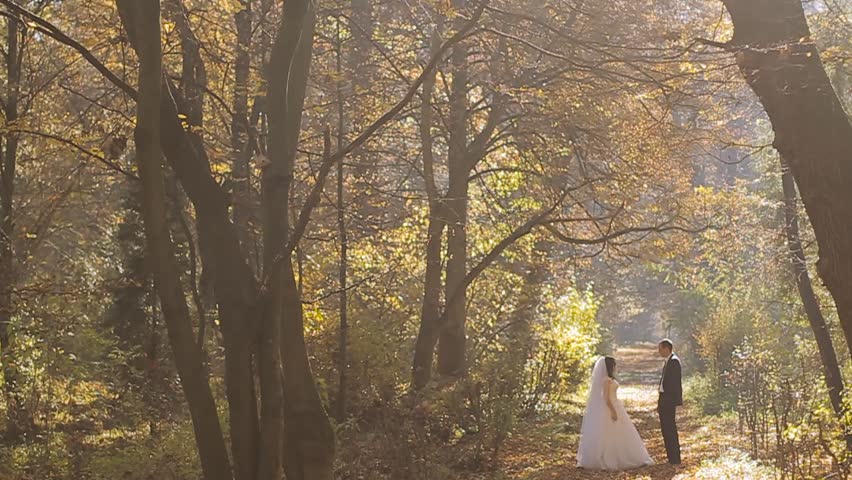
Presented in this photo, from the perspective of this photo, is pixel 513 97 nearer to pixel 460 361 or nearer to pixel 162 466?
pixel 460 361

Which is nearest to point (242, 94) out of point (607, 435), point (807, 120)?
point (807, 120)

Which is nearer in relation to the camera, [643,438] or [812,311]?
[812,311]

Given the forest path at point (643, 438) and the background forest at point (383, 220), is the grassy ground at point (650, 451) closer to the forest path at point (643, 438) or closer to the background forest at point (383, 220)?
the forest path at point (643, 438)

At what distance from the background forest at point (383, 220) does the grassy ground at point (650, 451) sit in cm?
12

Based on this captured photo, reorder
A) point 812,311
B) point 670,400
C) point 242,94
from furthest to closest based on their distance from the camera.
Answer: point 812,311 < point 670,400 < point 242,94

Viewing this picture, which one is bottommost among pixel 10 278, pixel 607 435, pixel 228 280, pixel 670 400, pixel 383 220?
pixel 607 435

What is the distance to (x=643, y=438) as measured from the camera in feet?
58.4

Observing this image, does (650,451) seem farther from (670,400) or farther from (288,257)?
(288,257)

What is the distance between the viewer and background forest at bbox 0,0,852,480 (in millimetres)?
6344

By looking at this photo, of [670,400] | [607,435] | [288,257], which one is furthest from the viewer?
[607,435]

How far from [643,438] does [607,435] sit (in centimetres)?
493

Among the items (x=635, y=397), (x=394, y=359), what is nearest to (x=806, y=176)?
(x=394, y=359)

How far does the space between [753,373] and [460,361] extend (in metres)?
5.59

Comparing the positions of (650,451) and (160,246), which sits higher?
(160,246)
